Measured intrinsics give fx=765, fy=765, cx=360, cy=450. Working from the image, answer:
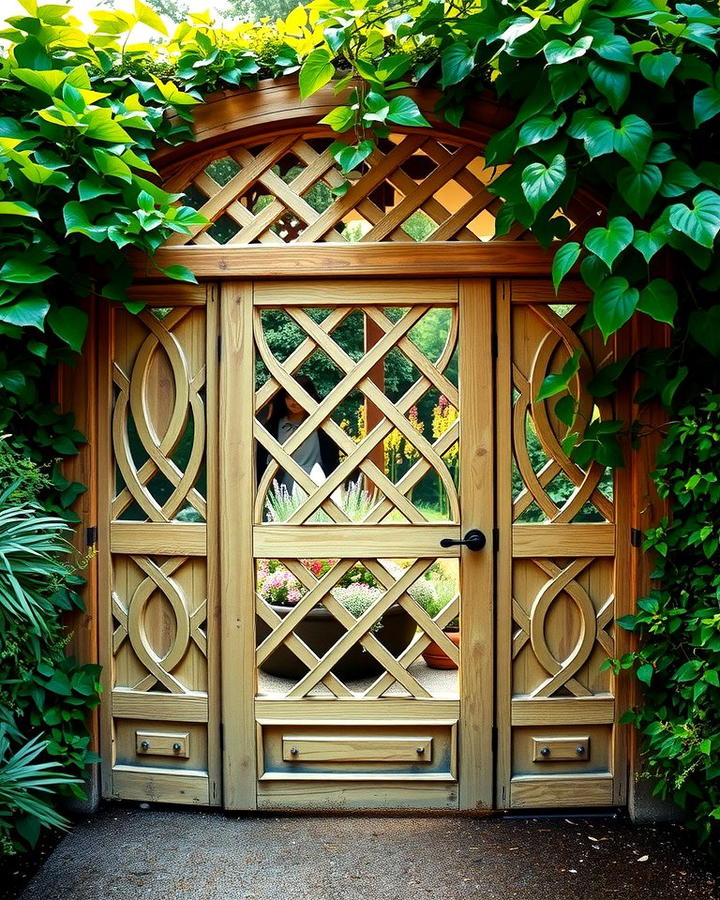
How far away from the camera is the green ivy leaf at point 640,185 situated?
2346mm

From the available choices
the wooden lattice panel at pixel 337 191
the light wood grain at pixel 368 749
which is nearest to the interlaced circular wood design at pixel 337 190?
the wooden lattice panel at pixel 337 191

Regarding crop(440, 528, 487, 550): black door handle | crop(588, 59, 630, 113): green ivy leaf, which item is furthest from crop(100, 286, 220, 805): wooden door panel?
crop(588, 59, 630, 113): green ivy leaf

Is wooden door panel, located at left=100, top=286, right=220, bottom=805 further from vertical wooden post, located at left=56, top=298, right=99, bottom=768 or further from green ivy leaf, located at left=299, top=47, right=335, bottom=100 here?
green ivy leaf, located at left=299, top=47, right=335, bottom=100

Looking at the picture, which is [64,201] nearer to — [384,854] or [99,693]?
[99,693]

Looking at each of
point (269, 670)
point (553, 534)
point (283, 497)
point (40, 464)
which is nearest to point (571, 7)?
point (553, 534)

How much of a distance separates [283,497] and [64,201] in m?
1.42

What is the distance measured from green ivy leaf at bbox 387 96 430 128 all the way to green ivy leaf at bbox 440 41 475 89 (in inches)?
5.4

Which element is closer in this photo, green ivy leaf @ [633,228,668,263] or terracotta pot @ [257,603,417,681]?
green ivy leaf @ [633,228,668,263]

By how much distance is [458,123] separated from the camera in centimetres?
273

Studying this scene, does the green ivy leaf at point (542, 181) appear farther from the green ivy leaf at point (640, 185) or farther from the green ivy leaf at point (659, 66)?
the green ivy leaf at point (659, 66)

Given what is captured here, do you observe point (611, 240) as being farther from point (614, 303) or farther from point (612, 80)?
point (612, 80)

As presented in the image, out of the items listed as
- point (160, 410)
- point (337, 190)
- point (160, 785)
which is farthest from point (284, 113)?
point (160, 785)

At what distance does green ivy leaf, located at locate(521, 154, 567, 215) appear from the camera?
2365mm

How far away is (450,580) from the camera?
4.30 m
